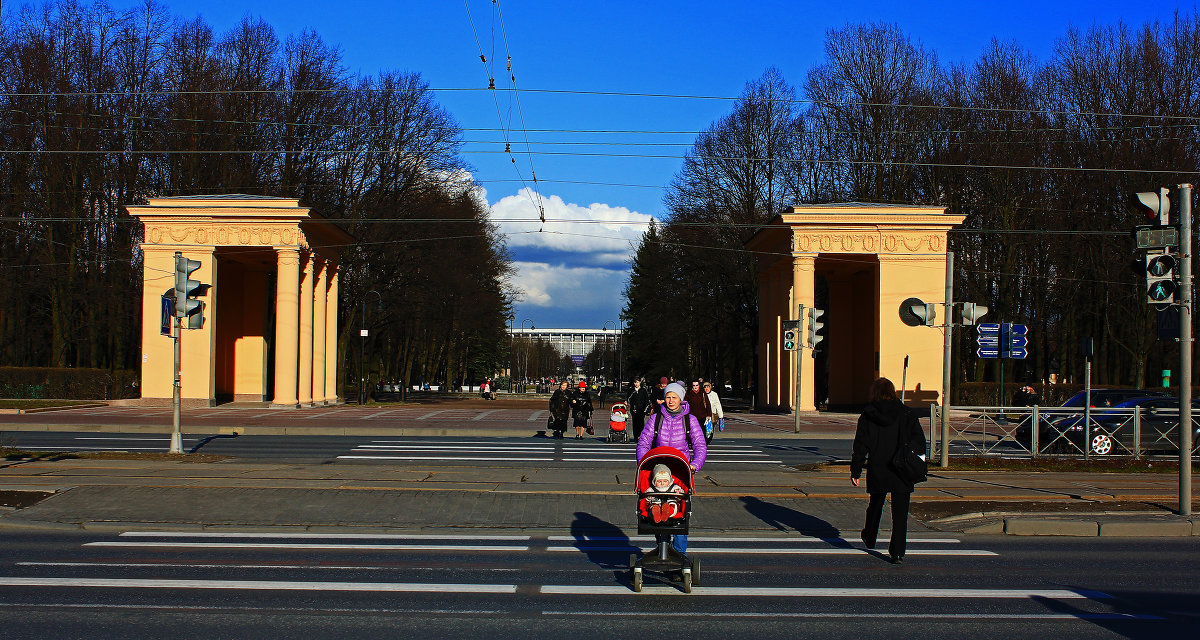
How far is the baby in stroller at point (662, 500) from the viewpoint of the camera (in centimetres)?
814

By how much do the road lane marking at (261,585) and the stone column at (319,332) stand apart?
1537 inches

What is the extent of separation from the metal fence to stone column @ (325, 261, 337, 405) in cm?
3527

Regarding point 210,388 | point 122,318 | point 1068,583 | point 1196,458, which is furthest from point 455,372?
point 1068,583

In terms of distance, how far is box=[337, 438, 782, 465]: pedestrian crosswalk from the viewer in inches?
780

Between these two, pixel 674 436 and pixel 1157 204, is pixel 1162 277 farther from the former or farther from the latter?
pixel 674 436

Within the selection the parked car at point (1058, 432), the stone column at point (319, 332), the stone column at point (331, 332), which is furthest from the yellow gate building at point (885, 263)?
the stone column at point (331, 332)

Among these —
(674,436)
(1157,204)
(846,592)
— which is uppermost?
(1157,204)

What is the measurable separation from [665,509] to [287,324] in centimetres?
3746

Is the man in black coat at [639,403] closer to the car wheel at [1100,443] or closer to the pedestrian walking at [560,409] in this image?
the pedestrian walking at [560,409]

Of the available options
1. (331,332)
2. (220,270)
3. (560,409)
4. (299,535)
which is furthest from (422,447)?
(331,332)

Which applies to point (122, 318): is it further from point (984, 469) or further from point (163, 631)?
point (163, 631)

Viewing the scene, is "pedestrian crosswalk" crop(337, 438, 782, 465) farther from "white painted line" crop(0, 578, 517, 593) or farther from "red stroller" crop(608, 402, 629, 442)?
"white painted line" crop(0, 578, 517, 593)

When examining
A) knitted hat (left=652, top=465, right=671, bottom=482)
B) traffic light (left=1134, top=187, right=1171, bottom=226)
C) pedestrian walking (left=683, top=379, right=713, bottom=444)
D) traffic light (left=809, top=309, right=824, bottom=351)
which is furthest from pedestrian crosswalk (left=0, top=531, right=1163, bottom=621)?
traffic light (left=809, top=309, right=824, bottom=351)

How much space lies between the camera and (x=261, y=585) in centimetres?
836
